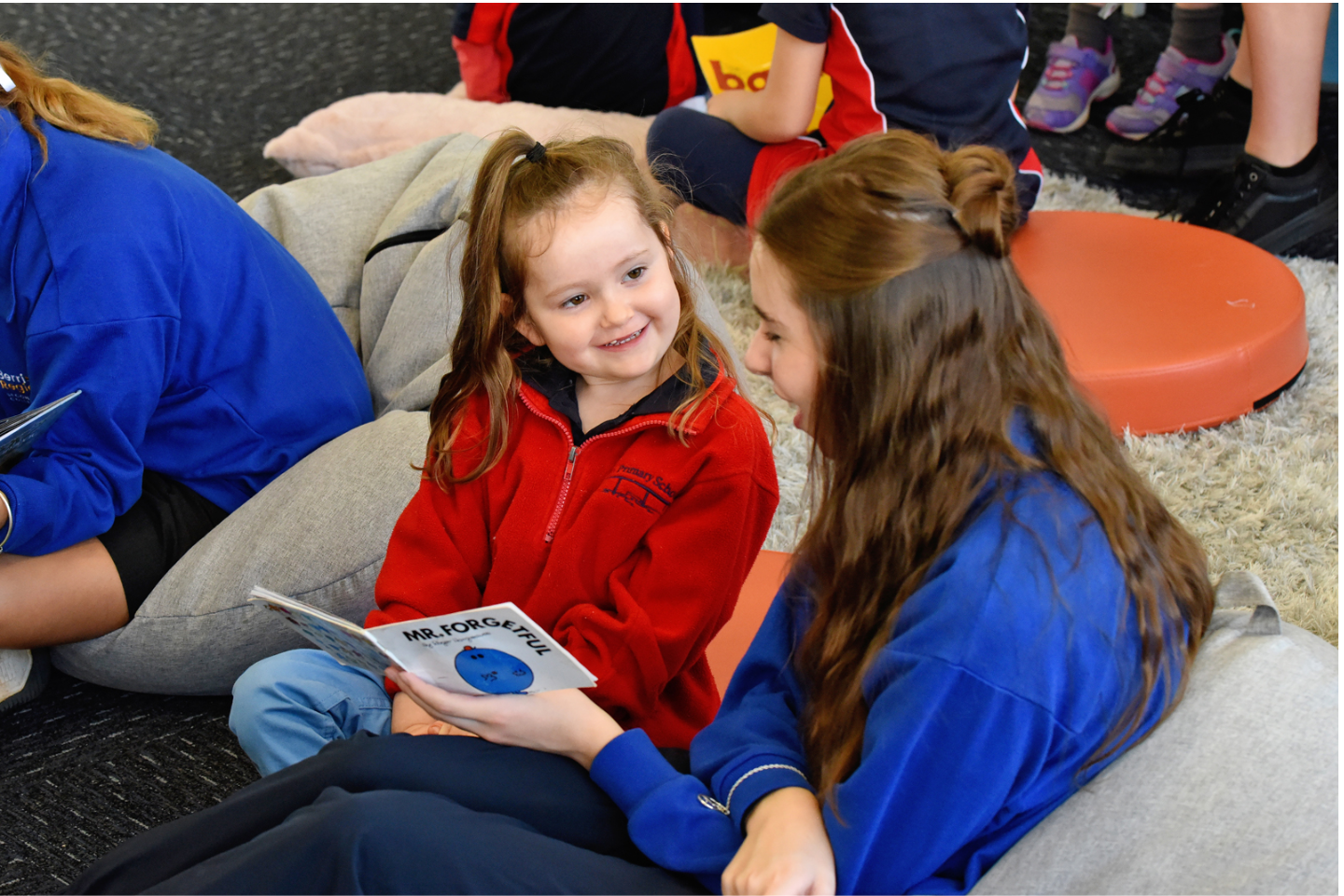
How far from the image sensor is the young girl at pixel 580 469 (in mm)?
1197

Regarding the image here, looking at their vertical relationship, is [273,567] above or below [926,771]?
below

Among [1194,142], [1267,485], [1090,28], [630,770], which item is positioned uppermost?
[630,770]

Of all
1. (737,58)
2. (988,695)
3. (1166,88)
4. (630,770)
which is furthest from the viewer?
(1166,88)

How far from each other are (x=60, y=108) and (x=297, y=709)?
877mm

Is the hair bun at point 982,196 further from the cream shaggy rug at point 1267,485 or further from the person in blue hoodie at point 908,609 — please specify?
the cream shaggy rug at point 1267,485

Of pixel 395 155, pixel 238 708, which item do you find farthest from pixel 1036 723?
pixel 395 155

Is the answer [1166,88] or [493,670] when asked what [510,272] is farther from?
[1166,88]

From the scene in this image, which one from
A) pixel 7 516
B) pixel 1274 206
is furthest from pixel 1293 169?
pixel 7 516

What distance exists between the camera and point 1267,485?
75.4 inches

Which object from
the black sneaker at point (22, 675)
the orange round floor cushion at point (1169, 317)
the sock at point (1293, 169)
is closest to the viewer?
the black sneaker at point (22, 675)

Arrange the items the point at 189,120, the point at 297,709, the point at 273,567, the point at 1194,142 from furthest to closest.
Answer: the point at 189,120 < the point at 1194,142 < the point at 273,567 < the point at 297,709

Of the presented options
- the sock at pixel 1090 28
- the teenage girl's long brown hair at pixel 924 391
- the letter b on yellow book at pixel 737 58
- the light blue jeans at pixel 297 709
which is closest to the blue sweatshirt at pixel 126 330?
the light blue jeans at pixel 297 709

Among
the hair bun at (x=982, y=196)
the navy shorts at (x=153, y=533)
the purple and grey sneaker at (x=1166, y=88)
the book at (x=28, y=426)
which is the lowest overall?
the purple and grey sneaker at (x=1166, y=88)

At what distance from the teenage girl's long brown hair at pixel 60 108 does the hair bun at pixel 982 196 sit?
119 cm
